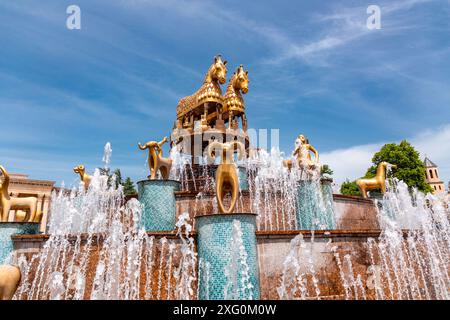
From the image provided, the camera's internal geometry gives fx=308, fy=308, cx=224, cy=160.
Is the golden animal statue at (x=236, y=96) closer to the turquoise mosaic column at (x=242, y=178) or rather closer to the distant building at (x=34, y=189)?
the turquoise mosaic column at (x=242, y=178)

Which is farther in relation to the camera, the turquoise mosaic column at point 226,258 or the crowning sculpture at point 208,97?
the crowning sculpture at point 208,97

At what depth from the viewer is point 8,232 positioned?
8492 mm

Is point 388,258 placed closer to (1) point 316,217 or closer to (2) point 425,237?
(2) point 425,237

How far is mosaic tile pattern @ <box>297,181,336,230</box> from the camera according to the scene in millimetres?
10617

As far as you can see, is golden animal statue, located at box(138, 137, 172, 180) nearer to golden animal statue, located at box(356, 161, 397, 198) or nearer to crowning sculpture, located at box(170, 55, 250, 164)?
crowning sculpture, located at box(170, 55, 250, 164)

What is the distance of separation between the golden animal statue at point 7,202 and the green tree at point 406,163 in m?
32.2

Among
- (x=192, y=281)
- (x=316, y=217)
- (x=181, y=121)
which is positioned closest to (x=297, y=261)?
(x=192, y=281)

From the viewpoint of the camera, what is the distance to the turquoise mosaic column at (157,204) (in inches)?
402

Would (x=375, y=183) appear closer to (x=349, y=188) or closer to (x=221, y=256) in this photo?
(x=221, y=256)

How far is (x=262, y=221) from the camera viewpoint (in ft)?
36.3

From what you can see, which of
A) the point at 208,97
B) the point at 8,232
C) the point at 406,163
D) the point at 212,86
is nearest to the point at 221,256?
the point at 8,232

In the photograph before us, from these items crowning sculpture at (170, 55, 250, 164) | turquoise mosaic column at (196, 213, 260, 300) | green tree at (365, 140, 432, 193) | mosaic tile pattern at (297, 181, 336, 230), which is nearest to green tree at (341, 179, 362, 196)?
green tree at (365, 140, 432, 193)

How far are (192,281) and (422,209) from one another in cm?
1161

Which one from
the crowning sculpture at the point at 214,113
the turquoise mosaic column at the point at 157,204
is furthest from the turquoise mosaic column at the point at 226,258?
the crowning sculpture at the point at 214,113
